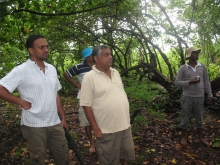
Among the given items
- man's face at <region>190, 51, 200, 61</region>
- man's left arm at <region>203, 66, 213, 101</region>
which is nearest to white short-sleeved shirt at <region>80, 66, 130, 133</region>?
man's face at <region>190, 51, 200, 61</region>

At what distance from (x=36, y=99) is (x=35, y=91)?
0.10 meters

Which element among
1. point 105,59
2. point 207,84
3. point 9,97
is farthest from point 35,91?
point 207,84

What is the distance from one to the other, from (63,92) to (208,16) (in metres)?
8.00

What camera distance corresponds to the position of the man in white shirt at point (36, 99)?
268cm

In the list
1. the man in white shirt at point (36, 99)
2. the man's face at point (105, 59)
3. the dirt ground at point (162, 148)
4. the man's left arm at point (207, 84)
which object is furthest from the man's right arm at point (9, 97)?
the man's left arm at point (207, 84)

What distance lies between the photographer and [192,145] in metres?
4.89

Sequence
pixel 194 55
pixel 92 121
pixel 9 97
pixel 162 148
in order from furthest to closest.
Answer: pixel 162 148, pixel 194 55, pixel 92 121, pixel 9 97

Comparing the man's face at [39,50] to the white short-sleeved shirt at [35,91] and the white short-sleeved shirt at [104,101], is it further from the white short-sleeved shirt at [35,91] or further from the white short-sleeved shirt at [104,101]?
the white short-sleeved shirt at [104,101]

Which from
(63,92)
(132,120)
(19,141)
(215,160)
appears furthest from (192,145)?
(63,92)

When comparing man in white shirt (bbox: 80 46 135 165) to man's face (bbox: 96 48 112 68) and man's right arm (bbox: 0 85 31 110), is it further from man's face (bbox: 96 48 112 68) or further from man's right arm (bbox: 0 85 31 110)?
man's right arm (bbox: 0 85 31 110)

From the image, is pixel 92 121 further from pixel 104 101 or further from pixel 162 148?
A: pixel 162 148

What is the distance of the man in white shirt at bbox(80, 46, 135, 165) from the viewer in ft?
9.12

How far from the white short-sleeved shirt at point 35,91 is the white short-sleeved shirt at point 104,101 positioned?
479mm

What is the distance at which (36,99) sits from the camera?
2.79m
